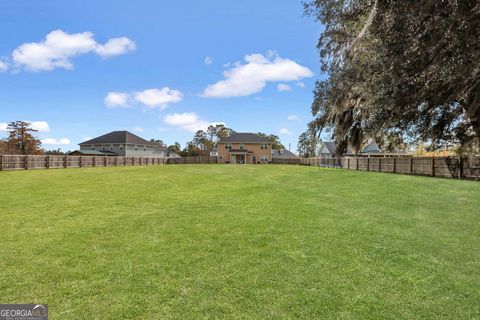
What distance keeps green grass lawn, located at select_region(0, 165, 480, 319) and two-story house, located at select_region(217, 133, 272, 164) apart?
49451 millimetres

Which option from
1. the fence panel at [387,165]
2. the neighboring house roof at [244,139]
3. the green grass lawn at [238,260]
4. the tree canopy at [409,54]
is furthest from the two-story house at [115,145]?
the tree canopy at [409,54]

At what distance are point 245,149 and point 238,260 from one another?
54458 millimetres

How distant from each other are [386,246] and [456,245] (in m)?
1.41

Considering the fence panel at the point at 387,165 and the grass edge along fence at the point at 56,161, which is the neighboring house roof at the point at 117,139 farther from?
the fence panel at the point at 387,165

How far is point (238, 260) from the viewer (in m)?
5.16

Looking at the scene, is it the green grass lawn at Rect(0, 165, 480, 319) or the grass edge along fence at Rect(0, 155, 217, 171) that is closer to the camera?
the green grass lawn at Rect(0, 165, 480, 319)

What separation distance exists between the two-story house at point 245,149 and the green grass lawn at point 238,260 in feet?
162

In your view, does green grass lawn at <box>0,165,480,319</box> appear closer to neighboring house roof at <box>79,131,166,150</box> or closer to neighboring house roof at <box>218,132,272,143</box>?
neighboring house roof at <box>79,131,166,150</box>

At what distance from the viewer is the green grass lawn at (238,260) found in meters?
3.79

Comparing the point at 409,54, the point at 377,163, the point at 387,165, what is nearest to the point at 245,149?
the point at 377,163

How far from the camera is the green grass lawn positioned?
3785 millimetres

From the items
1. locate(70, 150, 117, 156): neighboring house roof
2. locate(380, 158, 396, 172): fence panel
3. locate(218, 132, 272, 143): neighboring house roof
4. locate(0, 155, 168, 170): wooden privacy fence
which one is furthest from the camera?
locate(218, 132, 272, 143): neighboring house roof

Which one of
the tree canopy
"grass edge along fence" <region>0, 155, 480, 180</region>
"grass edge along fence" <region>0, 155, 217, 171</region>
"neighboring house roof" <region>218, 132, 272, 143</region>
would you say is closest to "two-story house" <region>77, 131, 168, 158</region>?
"grass edge along fence" <region>0, 155, 217, 171</region>

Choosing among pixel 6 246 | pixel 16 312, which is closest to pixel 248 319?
pixel 16 312
